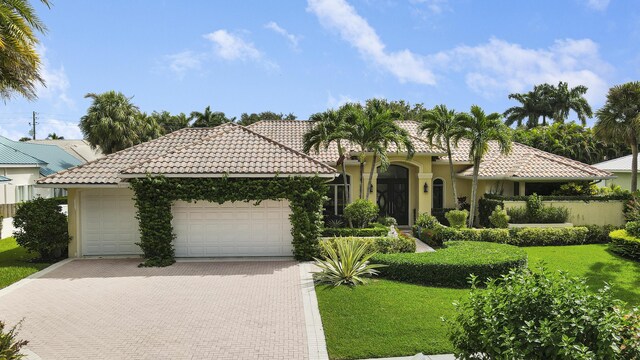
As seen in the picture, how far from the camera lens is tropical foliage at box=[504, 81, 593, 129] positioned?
5006 cm

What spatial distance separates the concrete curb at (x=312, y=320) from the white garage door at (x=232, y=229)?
7.73ft

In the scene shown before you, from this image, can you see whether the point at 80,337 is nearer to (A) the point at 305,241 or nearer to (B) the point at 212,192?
(B) the point at 212,192

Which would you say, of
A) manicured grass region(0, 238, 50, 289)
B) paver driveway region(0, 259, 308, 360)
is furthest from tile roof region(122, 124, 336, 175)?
manicured grass region(0, 238, 50, 289)

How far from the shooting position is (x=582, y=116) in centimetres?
4950

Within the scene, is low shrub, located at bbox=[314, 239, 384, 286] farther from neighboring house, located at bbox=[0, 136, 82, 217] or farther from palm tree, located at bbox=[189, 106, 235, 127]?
palm tree, located at bbox=[189, 106, 235, 127]

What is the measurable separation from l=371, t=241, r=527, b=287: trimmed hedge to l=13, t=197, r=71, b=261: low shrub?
1128 cm

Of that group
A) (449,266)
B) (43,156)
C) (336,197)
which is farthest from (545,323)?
(43,156)

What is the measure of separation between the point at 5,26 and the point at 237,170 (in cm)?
731

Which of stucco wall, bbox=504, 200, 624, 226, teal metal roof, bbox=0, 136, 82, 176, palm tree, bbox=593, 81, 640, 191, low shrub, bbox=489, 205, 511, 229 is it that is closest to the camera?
low shrub, bbox=489, 205, 511, 229

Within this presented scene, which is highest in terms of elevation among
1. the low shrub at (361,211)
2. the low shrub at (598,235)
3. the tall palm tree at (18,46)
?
the tall palm tree at (18,46)

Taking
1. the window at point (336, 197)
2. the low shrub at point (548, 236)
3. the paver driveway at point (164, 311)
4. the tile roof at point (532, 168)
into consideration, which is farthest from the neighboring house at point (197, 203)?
the tile roof at point (532, 168)

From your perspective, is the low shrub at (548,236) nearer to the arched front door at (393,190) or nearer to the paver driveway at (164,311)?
the arched front door at (393,190)

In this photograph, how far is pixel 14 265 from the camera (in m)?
14.6

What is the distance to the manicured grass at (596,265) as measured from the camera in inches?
471
